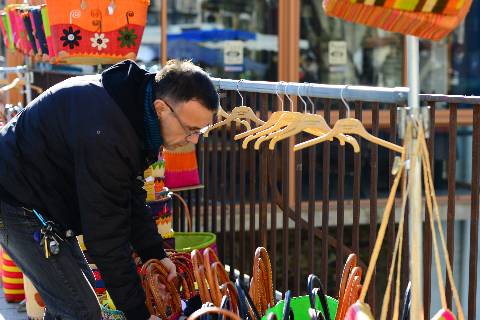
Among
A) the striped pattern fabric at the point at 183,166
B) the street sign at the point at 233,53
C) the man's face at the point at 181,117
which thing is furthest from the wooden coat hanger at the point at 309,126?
the street sign at the point at 233,53

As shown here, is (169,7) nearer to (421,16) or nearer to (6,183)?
(6,183)

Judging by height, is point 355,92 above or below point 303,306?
above

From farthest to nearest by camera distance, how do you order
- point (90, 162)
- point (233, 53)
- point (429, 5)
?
point (233, 53) < point (90, 162) < point (429, 5)

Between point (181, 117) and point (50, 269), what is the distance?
0.75 metres

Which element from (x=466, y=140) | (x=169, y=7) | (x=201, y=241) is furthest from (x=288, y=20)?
(x=201, y=241)

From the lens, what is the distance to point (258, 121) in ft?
11.7

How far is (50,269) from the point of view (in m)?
2.85

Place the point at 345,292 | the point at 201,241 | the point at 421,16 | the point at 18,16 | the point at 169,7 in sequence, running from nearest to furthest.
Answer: the point at 421,16 < the point at 345,292 < the point at 201,241 < the point at 18,16 < the point at 169,7

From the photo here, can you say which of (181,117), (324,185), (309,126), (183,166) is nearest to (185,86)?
(181,117)

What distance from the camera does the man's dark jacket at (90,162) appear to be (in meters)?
2.60

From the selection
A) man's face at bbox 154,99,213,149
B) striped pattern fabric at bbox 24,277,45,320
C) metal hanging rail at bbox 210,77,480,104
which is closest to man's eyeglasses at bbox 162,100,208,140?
man's face at bbox 154,99,213,149

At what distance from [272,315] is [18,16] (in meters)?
3.86

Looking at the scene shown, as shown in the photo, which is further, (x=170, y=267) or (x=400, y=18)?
(x=170, y=267)

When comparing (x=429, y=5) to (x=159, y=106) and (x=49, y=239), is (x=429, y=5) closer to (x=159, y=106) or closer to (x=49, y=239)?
Result: (x=159, y=106)
